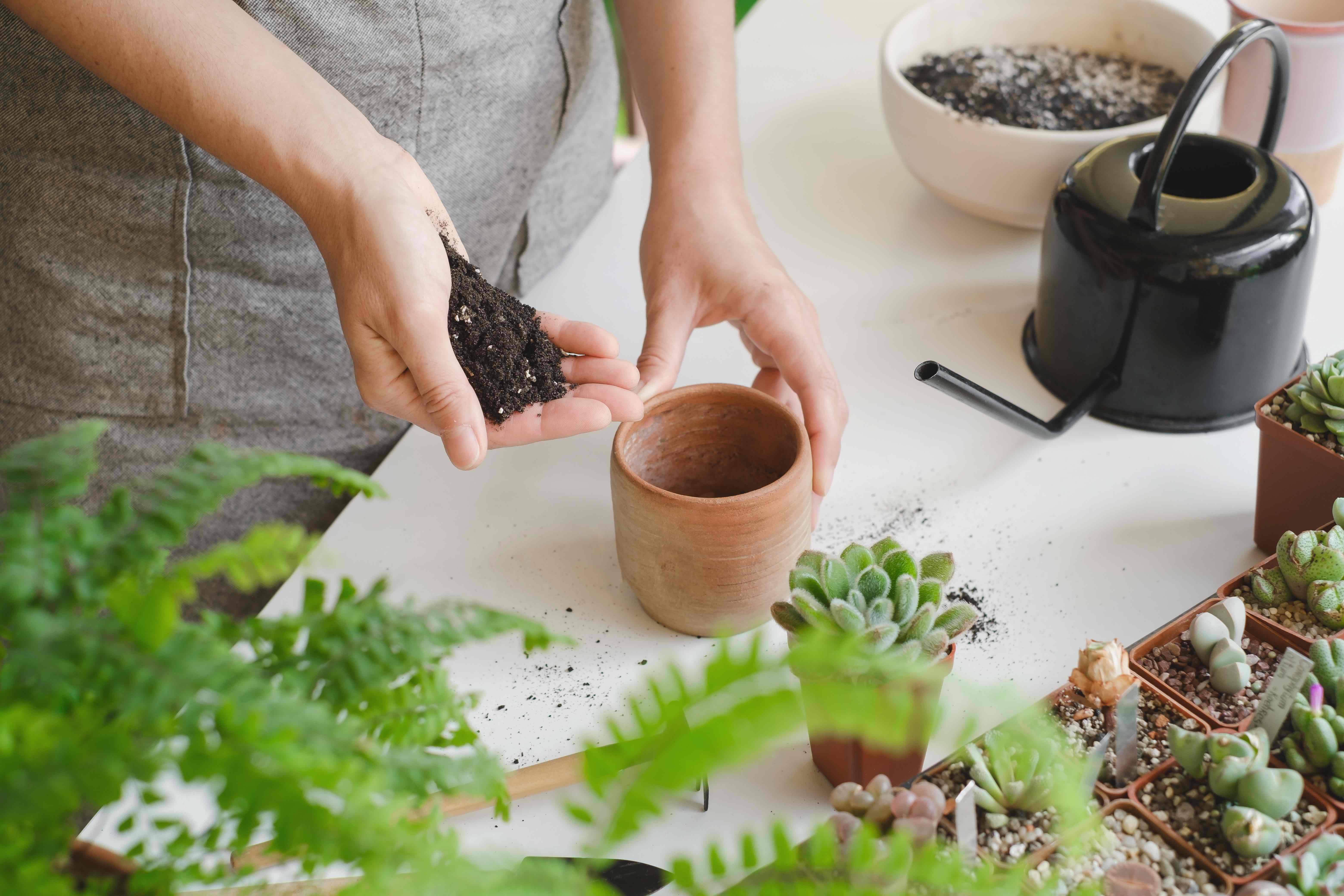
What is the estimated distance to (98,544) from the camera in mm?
402

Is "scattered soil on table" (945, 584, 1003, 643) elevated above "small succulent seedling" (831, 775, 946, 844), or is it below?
below

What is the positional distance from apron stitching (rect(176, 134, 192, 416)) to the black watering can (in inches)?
27.7

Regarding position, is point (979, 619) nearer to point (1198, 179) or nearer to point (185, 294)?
point (1198, 179)

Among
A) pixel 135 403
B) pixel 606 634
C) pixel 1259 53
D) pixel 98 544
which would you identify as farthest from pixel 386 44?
pixel 1259 53

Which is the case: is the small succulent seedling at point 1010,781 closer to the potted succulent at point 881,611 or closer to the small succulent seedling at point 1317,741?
the potted succulent at point 881,611

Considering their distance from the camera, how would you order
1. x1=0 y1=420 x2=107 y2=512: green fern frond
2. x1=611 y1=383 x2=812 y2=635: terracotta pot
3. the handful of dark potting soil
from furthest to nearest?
the handful of dark potting soil → x1=611 y1=383 x2=812 y2=635: terracotta pot → x1=0 y1=420 x2=107 y2=512: green fern frond

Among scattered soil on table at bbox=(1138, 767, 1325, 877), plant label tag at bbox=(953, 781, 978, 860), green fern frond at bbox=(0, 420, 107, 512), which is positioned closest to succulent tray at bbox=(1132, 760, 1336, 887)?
scattered soil on table at bbox=(1138, 767, 1325, 877)

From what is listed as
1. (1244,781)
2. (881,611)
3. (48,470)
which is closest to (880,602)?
(881,611)

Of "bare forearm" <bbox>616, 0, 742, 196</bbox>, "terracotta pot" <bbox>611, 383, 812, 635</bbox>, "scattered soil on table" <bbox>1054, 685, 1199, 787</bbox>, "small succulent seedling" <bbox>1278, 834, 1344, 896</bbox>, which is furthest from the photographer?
"bare forearm" <bbox>616, 0, 742, 196</bbox>

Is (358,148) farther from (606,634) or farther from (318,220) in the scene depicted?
(606,634)

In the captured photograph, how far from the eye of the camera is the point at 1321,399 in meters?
0.80

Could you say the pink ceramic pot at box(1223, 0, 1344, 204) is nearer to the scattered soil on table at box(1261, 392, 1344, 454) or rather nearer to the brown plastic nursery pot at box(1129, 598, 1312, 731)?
the scattered soil on table at box(1261, 392, 1344, 454)

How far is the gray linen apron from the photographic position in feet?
3.17

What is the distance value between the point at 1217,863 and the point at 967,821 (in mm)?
151
